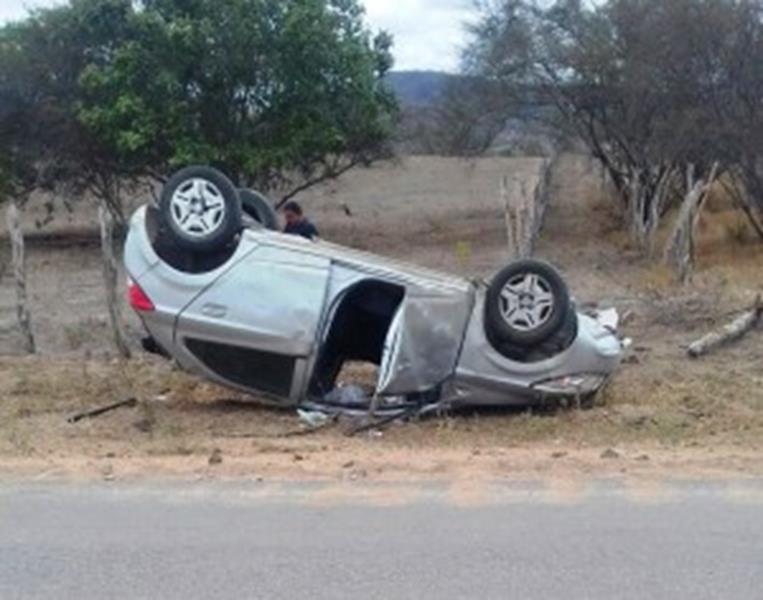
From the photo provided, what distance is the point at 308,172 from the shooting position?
29750 millimetres

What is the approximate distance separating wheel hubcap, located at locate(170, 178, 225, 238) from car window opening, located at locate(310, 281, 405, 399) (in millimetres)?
1114

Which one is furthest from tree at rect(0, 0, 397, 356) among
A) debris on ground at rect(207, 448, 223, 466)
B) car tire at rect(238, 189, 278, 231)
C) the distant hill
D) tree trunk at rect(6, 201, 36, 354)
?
debris on ground at rect(207, 448, 223, 466)

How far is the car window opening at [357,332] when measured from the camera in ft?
30.2

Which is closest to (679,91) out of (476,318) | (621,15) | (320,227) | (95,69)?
(621,15)

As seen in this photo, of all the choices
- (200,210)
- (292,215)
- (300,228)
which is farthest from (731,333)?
(200,210)

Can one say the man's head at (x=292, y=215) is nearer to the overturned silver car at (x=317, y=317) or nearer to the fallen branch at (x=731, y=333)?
the overturned silver car at (x=317, y=317)

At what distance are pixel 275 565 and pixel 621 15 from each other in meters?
26.8

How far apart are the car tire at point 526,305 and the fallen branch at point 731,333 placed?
304 cm

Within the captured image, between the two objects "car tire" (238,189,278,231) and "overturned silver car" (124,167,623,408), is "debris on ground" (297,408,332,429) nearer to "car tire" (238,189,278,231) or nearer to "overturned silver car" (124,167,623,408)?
"overturned silver car" (124,167,623,408)

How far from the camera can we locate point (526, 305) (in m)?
8.98

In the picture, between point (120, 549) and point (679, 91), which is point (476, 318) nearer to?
point (120, 549)

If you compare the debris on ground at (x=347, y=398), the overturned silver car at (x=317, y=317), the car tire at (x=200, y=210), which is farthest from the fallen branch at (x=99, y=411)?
the debris on ground at (x=347, y=398)

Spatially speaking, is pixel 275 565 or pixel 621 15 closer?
pixel 275 565

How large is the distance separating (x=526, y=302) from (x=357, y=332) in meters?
1.60
